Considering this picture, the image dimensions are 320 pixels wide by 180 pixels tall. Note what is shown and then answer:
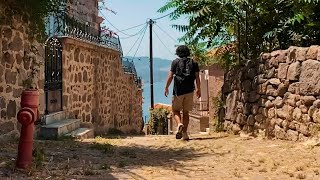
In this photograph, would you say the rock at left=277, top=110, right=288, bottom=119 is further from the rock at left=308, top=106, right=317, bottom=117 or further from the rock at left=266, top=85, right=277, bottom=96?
the rock at left=308, top=106, right=317, bottom=117

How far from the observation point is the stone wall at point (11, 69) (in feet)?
18.2

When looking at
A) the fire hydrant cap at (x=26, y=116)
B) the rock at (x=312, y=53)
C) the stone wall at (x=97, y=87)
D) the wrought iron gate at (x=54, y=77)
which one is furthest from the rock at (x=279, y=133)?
the stone wall at (x=97, y=87)

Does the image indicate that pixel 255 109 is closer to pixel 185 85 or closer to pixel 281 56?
pixel 281 56

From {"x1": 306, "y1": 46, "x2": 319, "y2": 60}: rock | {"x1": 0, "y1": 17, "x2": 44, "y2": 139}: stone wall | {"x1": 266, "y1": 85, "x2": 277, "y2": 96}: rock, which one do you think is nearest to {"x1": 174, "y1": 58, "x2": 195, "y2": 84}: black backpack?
{"x1": 266, "y1": 85, "x2": 277, "y2": 96}: rock

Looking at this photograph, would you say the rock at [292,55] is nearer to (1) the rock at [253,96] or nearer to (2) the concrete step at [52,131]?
(1) the rock at [253,96]

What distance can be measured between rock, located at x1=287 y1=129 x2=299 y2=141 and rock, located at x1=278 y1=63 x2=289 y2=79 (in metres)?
0.82

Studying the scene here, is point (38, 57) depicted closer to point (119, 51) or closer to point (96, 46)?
point (96, 46)

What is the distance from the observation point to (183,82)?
753 centimetres

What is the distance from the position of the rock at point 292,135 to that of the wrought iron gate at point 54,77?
15.9 feet

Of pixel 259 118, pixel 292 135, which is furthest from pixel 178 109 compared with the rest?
pixel 292 135

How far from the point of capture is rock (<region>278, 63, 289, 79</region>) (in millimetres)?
6337

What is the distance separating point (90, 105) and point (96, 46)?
1.58 m

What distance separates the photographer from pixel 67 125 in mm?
8266

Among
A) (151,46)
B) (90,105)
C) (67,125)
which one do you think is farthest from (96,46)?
(151,46)
